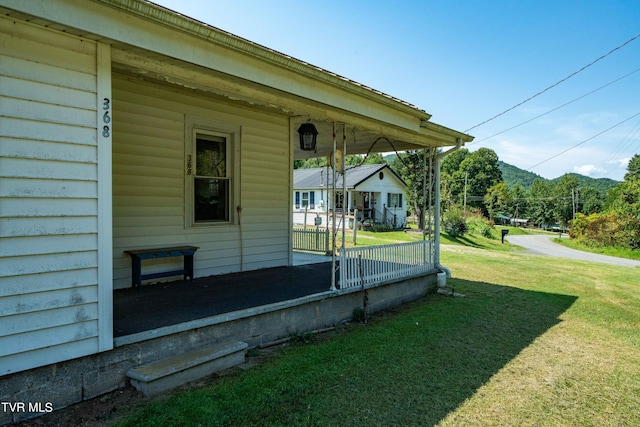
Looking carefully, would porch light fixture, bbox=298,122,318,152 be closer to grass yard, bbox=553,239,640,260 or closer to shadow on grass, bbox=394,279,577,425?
shadow on grass, bbox=394,279,577,425

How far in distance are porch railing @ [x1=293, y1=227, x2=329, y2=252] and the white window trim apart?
10.4 feet

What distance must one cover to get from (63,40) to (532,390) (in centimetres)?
506

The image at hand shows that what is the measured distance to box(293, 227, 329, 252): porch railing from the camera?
30.1ft

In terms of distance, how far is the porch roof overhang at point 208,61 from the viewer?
8.81 ft

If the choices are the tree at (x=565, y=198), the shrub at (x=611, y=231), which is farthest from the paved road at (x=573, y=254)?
the tree at (x=565, y=198)

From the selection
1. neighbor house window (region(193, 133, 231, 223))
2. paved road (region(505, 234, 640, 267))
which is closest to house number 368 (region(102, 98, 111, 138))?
neighbor house window (region(193, 133, 231, 223))

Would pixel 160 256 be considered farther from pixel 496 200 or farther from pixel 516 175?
pixel 516 175

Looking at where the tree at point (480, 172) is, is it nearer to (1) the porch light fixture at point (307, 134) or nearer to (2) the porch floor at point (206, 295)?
(1) the porch light fixture at point (307, 134)

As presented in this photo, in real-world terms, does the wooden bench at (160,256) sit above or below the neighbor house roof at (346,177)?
below

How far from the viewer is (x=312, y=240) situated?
9383 millimetres

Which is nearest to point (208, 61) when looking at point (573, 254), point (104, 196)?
point (104, 196)

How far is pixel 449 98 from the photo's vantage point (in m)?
18.6

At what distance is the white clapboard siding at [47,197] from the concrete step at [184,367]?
48 centimetres

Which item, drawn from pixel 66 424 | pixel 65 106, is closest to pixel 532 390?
pixel 66 424
